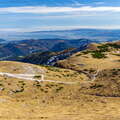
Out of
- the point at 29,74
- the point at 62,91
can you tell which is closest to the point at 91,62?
the point at 29,74

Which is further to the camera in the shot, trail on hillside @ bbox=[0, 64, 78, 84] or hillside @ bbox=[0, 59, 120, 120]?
trail on hillside @ bbox=[0, 64, 78, 84]

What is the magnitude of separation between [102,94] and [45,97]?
15.6 metres

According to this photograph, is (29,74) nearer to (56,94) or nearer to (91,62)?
(56,94)

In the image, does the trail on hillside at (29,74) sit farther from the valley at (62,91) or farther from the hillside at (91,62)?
the hillside at (91,62)

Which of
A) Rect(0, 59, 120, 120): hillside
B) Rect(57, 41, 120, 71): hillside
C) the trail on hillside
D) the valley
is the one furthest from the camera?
Rect(57, 41, 120, 71): hillside

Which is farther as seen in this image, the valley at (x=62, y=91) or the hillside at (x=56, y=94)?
the valley at (x=62, y=91)

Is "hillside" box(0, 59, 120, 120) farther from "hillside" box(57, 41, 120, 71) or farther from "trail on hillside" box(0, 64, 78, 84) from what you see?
"hillside" box(57, 41, 120, 71)

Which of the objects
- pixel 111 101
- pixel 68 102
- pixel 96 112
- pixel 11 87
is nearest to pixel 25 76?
pixel 11 87

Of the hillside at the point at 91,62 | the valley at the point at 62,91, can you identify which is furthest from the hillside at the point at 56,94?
the hillside at the point at 91,62

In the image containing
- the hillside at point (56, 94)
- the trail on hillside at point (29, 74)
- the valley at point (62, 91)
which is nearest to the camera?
the hillside at point (56, 94)

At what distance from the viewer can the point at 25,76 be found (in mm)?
98125

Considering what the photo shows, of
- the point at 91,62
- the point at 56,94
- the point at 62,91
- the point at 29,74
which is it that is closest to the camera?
the point at 56,94

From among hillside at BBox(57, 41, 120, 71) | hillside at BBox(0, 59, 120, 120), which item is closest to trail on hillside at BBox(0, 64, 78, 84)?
hillside at BBox(0, 59, 120, 120)

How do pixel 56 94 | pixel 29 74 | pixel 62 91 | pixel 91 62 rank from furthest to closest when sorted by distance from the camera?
pixel 91 62 → pixel 29 74 → pixel 62 91 → pixel 56 94
